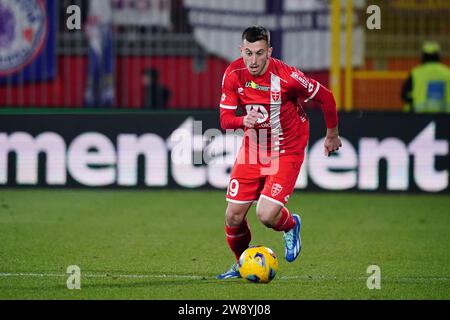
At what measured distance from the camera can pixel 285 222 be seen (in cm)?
816

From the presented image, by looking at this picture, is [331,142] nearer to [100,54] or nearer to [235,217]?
[235,217]

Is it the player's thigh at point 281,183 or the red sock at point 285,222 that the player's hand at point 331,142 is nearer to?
the player's thigh at point 281,183

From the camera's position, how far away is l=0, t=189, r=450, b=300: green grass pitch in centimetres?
739

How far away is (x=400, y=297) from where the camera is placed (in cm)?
714

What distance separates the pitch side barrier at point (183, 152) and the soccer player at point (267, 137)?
5.09 metres

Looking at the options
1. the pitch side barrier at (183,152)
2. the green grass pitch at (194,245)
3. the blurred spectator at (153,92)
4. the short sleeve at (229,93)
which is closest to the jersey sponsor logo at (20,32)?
the pitch side barrier at (183,152)

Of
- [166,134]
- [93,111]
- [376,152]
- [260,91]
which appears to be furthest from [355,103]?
[260,91]

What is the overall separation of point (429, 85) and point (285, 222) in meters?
6.51

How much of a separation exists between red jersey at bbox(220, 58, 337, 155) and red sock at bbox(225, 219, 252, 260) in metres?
0.66

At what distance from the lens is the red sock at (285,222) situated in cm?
809

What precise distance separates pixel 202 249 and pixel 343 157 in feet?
14.1

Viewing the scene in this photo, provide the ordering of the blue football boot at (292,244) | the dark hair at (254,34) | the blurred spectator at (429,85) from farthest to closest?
the blurred spectator at (429,85), the blue football boot at (292,244), the dark hair at (254,34)

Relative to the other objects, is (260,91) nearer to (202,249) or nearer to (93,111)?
(202,249)

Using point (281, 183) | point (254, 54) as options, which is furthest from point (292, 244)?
point (254, 54)
